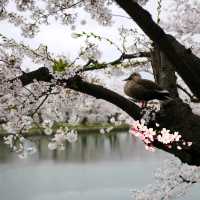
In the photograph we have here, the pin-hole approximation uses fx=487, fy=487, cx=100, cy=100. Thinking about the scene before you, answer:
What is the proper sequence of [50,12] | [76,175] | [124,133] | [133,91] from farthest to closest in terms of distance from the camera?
1. [124,133]
2. [76,175]
3. [50,12]
4. [133,91]

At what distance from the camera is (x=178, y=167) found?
31.0 feet

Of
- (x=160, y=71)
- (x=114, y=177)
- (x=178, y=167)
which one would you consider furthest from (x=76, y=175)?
(x=160, y=71)

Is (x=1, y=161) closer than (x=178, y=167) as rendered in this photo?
No

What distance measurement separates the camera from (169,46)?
401 cm

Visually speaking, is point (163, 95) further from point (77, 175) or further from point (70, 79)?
point (77, 175)

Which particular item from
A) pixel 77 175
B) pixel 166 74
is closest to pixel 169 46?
pixel 166 74

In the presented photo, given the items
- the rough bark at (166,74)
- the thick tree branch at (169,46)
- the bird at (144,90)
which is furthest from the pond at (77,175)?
the thick tree branch at (169,46)

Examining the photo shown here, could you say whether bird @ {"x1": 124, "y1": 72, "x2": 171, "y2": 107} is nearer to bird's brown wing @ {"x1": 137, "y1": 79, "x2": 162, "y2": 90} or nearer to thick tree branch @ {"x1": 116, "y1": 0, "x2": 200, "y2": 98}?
bird's brown wing @ {"x1": 137, "y1": 79, "x2": 162, "y2": 90}

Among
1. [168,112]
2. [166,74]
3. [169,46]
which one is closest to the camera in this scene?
[169,46]

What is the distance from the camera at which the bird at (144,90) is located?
4324 mm

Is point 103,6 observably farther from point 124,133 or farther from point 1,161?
point 124,133

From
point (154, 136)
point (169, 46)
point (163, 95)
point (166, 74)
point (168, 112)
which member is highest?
point (169, 46)

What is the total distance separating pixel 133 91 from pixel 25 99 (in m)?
1.02

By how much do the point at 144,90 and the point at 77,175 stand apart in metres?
22.3
